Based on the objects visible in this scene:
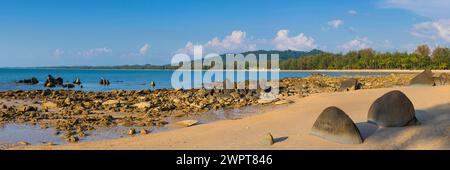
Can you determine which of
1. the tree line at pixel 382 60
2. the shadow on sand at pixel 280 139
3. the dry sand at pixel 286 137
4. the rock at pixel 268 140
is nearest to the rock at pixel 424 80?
the dry sand at pixel 286 137

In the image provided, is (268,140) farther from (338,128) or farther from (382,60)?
(382,60)

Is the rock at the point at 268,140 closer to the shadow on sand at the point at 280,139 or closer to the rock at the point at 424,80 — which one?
the shadow on sand at the point at 280,139

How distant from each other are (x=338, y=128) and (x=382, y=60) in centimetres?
14718

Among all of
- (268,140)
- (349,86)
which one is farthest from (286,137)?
(349,86)

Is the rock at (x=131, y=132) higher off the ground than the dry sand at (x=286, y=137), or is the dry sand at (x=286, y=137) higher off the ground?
the dry sand at (x=286, y=137)

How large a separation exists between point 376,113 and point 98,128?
862 cm

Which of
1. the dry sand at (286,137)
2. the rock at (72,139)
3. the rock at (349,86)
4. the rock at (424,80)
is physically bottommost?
the rock at (72,139)

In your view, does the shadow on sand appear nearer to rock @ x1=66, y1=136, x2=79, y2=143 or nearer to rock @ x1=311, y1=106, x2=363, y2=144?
rock @ x1=311, y1=106, x2=363, y2=144

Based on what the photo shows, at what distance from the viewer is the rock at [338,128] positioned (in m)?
10.4

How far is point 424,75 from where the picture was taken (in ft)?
90.0

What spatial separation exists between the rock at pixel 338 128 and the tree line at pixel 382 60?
132 meters
